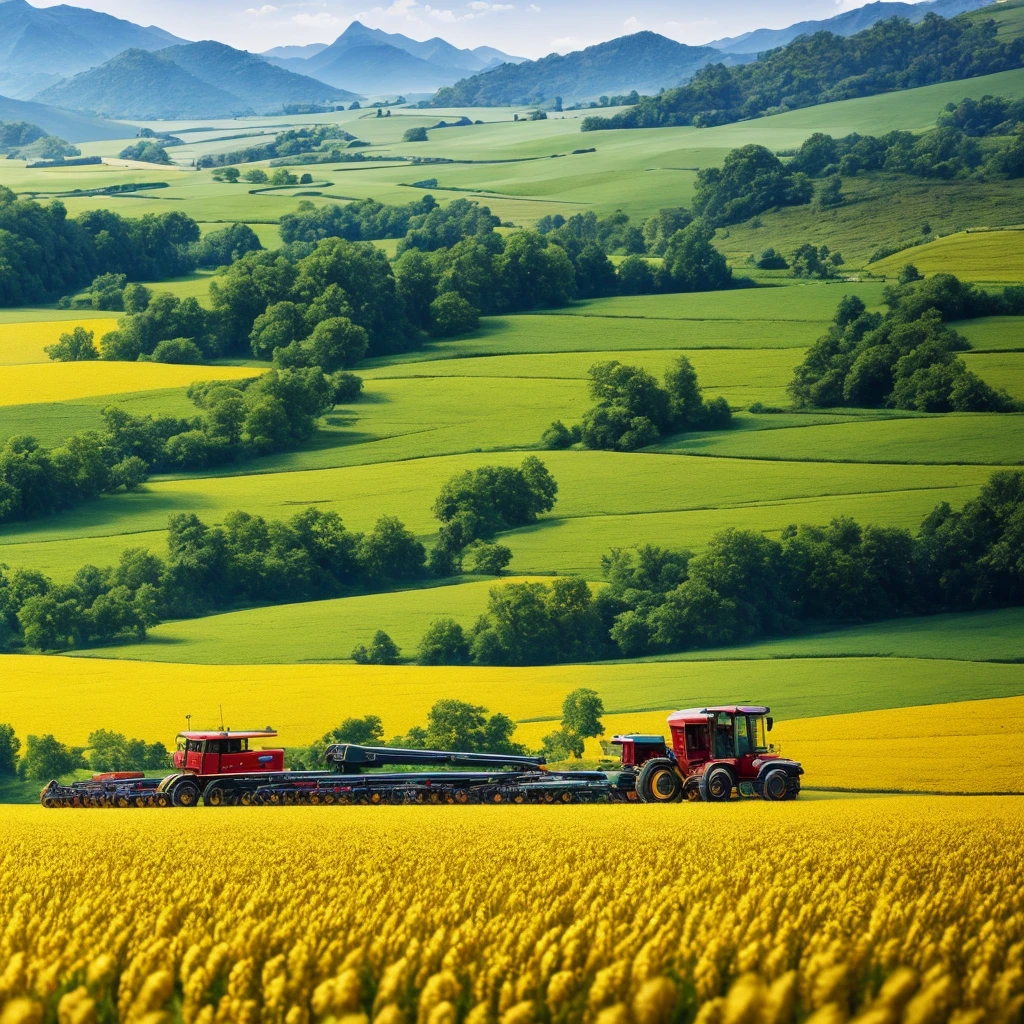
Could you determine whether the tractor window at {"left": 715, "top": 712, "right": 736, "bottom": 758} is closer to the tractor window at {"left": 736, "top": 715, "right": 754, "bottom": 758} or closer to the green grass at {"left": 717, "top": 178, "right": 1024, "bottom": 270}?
the tractor window at {"left": 736, "top": 715, "right": 754, "bottom": 758}

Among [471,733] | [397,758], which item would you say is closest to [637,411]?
[471,733]

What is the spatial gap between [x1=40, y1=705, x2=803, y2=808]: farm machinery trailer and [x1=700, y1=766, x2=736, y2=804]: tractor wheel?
2 centimetres

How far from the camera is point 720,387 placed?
325ft

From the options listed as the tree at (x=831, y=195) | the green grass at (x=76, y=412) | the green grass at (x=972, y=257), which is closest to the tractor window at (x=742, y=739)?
the green grass at (x=76, y=412)

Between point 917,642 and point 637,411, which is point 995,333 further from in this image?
point 917,642

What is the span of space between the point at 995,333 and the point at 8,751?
77924 millimetres

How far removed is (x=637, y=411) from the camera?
92438 millimetres

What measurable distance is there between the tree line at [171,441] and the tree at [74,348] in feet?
54.6

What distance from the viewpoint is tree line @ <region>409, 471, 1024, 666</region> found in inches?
2365

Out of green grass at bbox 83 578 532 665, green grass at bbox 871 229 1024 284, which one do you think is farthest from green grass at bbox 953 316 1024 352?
green grass at bbox 83 578 532 665

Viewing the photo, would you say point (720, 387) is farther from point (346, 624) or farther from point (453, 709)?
point (453, 709)

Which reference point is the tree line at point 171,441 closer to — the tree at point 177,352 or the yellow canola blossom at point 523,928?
the tree at point 177,352

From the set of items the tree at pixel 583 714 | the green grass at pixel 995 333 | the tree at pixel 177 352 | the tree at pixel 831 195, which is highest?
the tree at pixel 831 195

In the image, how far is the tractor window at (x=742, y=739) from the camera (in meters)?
34.1
